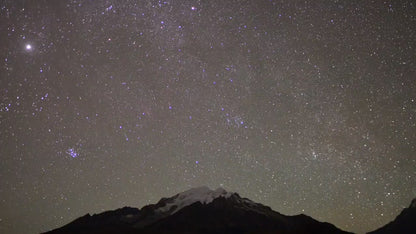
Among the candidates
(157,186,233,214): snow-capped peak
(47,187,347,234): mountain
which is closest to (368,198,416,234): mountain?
(47,187,347,234): mountain

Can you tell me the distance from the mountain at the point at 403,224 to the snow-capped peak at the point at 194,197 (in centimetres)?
7115

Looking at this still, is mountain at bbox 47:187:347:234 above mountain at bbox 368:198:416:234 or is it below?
above

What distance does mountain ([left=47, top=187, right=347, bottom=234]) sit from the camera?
9088 centimetres

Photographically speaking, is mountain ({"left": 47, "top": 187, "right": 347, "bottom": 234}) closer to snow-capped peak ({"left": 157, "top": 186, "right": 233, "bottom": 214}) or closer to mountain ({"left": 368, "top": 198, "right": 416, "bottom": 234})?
snow-capped peak ({"left": 157, "top": 186, "right": 233, "bottom": 214})

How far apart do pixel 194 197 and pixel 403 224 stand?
8776cm

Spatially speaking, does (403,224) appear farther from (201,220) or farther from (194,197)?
(201,220)

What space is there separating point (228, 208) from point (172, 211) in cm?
2028

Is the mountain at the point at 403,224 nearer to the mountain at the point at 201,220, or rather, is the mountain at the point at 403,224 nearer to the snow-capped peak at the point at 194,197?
the mountain at the point at 201,220

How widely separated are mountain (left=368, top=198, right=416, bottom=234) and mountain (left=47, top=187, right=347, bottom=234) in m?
42.3

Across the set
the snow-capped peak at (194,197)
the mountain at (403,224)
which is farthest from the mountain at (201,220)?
the mountain at (403,224)

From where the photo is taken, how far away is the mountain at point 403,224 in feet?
398

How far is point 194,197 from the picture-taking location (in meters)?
121

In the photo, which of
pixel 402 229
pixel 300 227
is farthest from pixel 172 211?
pixel 402 229

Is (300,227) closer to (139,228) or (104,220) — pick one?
(139,228)
